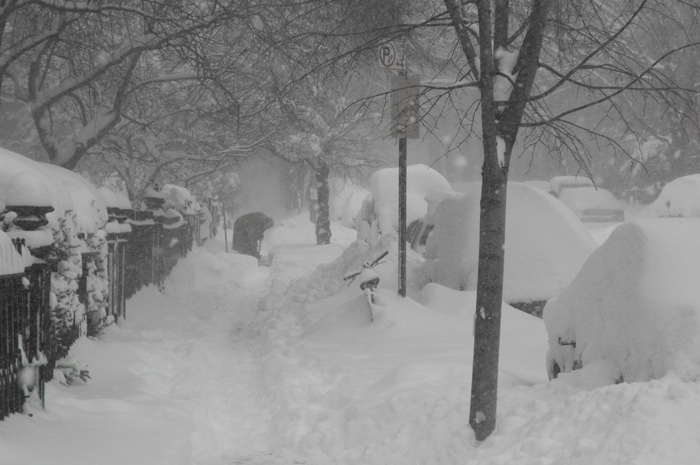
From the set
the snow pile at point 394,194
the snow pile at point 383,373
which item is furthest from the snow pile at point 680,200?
the snow pile at point 383,373

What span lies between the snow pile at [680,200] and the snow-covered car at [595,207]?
12500mm

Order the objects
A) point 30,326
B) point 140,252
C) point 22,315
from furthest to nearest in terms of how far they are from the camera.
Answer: point 140,252
point 30,326
point 22,315

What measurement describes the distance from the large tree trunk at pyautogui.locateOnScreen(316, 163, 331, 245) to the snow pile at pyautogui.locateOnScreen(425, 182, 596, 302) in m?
18.0

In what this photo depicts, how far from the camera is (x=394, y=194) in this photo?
54.1 feet

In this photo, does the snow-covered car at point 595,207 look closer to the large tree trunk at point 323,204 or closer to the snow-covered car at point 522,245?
the large tree trunk at point 323,204

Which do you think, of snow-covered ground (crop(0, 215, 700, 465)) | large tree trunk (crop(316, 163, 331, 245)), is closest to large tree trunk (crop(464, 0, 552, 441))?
snow-covered ground (crop(0, 215, 700, 465))

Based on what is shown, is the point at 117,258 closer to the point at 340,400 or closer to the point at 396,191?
the point at 340,400

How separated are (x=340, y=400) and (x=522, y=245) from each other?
4.33 meters

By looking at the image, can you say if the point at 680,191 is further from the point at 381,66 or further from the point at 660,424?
the point at 660,424

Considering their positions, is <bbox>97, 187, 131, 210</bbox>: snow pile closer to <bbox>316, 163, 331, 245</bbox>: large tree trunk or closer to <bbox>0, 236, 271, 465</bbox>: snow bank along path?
<bbox>0, 236, 271, 465</bbox>: snow bank along path

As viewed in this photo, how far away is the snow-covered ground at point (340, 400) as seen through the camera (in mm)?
3816

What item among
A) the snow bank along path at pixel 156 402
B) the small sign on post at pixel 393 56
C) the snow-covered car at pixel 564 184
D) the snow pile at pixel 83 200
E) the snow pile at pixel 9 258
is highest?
the small sign on post at pixel 393 56

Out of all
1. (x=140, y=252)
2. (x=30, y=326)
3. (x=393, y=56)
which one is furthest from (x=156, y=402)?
(x=140, y=252)

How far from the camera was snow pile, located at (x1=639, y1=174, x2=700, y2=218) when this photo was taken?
625 inches
